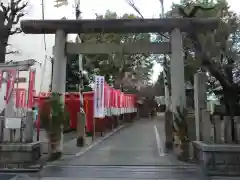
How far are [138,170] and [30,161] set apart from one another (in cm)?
339

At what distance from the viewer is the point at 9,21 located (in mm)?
22391

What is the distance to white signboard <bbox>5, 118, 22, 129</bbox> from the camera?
1022 cm

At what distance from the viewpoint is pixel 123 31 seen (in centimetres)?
1227

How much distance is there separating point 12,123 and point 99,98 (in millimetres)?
7151

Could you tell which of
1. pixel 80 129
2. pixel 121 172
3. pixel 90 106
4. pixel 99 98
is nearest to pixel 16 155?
pixel 121 172

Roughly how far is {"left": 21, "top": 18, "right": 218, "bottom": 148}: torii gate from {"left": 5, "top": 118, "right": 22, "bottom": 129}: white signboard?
7.18 feet

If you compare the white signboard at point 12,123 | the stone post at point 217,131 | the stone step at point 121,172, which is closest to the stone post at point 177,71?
the stone post at point 217,131

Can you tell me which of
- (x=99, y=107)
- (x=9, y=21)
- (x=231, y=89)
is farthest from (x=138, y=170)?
(x=9, y=21)

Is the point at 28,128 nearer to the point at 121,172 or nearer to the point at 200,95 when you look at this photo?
the point at 121,172

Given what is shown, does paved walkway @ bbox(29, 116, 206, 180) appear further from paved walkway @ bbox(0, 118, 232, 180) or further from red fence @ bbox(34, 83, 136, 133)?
red fence @ bbox(34, 83, 136, 133)

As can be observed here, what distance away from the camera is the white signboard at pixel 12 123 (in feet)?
33.5

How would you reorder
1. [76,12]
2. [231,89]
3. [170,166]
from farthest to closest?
[76,12] < [231,89] < [170,166]

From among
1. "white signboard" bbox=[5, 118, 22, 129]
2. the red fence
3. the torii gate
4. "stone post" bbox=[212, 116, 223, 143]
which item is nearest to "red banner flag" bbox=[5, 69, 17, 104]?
"white signboard" bbox=[5, 118, 22, 129]

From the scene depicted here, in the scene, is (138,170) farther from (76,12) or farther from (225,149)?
(76,12)
